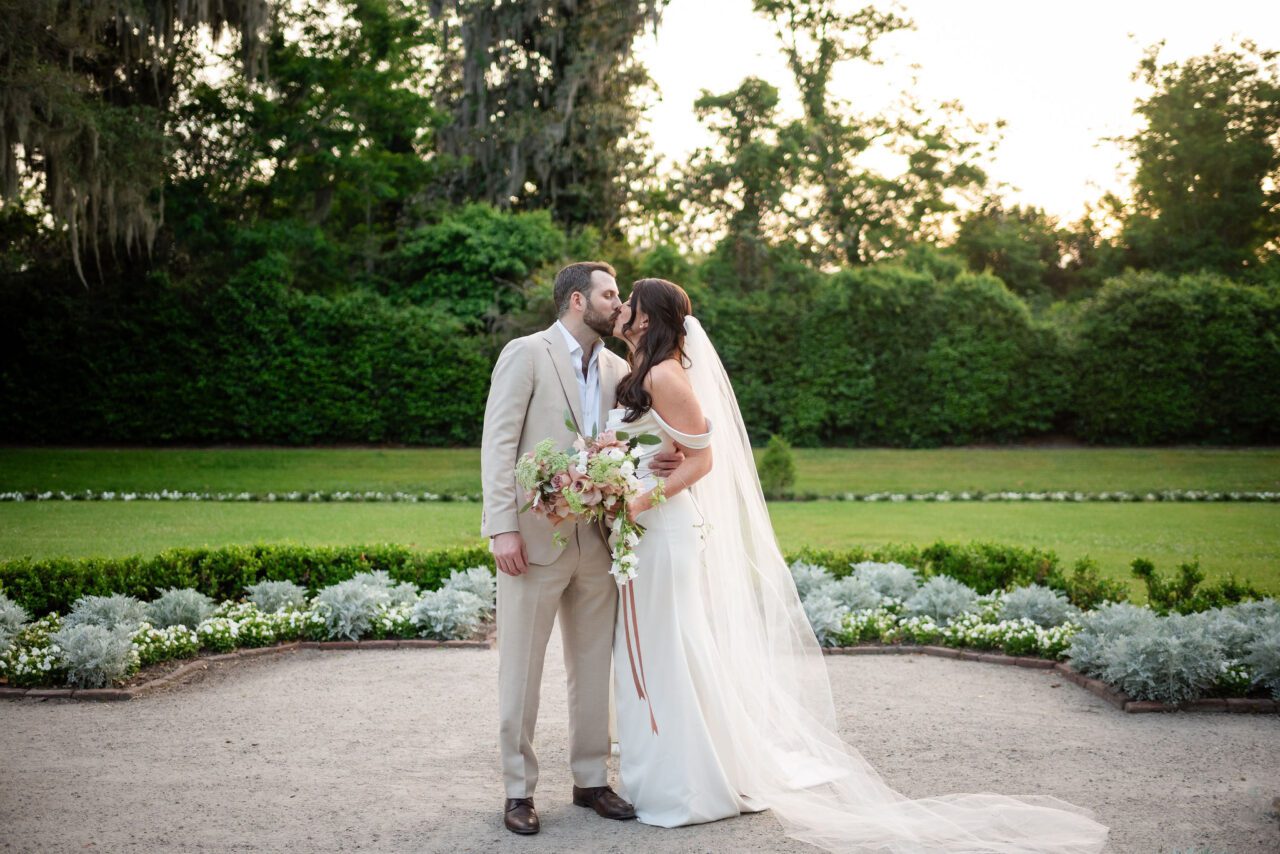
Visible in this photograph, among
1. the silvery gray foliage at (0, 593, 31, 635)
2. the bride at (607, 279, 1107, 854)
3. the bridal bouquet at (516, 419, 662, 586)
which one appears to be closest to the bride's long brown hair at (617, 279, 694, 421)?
the bride at (607, 279, 1107, 854)

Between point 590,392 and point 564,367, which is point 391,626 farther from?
point 564,367

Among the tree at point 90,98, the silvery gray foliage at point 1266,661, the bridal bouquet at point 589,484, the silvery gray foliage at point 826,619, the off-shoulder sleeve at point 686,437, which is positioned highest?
the tree at point 90,98

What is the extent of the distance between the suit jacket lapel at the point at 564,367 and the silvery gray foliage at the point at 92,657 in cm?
334

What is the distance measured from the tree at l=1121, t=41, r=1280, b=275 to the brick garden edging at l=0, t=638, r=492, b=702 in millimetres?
27742

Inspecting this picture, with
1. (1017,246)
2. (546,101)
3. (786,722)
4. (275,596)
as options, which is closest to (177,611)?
(275,596)

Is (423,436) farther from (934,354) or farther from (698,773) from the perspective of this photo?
(698,773)

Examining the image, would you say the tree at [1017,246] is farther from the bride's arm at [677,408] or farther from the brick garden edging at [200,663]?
the bride's arm at [677,408]

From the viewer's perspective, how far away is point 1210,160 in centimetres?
2934

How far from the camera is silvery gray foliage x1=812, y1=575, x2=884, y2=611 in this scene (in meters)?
7.60

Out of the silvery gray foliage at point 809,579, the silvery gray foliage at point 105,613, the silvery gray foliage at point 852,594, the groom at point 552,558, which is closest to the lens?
the groom at point 552,558

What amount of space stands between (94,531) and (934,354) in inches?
642

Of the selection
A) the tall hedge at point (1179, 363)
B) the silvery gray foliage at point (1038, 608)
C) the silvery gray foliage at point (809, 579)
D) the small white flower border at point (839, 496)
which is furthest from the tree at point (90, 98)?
the tall hedge at point (1179, 363)

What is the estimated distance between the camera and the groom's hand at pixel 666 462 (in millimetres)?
4277

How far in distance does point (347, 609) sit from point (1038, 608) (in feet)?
15.2
